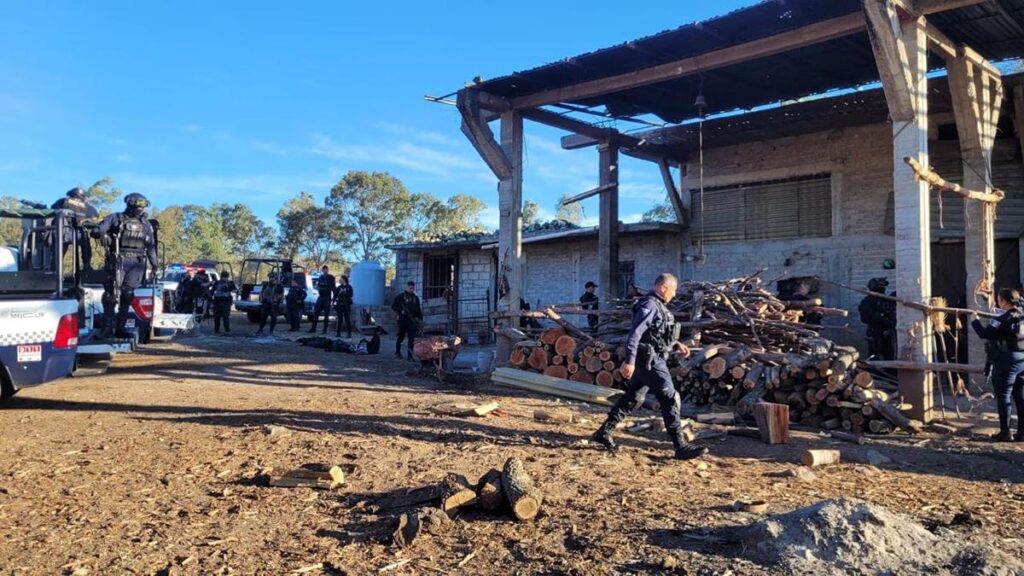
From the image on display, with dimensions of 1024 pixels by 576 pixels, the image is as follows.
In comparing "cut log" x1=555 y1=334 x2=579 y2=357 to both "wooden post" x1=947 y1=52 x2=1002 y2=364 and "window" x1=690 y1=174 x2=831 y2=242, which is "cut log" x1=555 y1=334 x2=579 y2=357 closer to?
"wooden post" x1=947 y1=52 x2=1002 y2=364

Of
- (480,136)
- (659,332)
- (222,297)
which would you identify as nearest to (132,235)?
(480,136)

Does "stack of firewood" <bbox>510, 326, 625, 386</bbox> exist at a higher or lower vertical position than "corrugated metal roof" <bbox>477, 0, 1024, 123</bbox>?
lower

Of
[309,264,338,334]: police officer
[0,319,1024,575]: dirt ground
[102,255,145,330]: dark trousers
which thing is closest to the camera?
[0,319,1024,575]: dirt ground

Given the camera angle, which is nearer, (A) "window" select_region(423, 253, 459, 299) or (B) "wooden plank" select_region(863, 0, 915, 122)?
(B) "wooden plank" select_region(863, 0, 915, 122)

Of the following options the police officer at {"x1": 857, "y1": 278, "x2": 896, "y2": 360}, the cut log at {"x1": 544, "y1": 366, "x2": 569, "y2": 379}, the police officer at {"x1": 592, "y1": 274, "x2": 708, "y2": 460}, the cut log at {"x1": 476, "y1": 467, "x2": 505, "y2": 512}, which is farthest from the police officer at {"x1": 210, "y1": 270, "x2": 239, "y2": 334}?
the cut log at {"x1": 476, "y1": 467, "x2": 505, "y2": 512}

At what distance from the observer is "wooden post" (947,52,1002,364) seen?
9867 mm

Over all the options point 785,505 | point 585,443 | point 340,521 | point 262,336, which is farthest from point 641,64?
point 262,336

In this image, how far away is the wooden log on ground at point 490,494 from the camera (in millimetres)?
4438

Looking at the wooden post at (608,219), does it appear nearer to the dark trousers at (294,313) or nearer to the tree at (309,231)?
the dark trousers at (294,313)

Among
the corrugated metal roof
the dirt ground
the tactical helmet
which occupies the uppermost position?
the corrugated metal roof

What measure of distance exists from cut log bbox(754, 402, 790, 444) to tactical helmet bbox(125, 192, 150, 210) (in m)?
8.13

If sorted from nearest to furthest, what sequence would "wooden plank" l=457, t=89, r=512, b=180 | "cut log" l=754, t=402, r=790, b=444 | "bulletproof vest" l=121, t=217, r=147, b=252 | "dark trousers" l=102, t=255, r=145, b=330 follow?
"cut log" l=754, t=402, r=790, b=444, "dark trousers" l=102, t=255, r=145, b=330, "bulletproof vest" l=121, t=217, r=147, b=252, "wooden plank" l=457, t=89, r=512, b=180

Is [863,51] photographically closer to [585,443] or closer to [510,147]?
[510,147]

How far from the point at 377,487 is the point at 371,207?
4043cm
